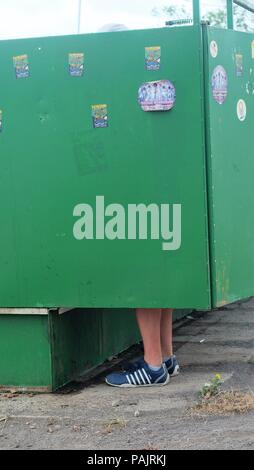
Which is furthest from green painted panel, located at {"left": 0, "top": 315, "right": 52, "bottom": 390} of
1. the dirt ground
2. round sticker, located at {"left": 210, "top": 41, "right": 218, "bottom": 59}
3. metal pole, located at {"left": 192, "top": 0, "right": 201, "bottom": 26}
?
metal pole, located at {"left": 192, "top": 0, "right": 201, "bottom": 26}

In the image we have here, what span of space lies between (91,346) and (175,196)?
1416 mm

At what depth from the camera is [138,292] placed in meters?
4.89

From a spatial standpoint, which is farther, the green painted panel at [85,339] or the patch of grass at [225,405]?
the green painted panel at [85,339]

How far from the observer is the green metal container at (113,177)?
15.6 feet

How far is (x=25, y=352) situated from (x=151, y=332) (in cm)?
83

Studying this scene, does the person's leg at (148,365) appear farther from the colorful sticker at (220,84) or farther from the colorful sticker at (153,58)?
the colorful sticker at (153,58)

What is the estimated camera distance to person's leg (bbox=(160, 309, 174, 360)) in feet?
17.7

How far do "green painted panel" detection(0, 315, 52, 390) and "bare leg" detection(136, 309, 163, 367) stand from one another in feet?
2.05

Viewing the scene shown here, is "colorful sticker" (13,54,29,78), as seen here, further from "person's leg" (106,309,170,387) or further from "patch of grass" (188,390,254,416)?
"patch of grass" (188,390,254,416)

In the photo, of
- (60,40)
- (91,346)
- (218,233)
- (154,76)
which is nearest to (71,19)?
(60,40)

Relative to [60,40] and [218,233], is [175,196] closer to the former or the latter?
[218,233]

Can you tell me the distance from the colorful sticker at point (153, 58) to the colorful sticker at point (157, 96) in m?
0.10

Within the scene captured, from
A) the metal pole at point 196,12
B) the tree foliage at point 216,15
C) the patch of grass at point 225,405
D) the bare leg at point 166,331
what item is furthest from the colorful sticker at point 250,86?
the patch of grass at point 225,405
